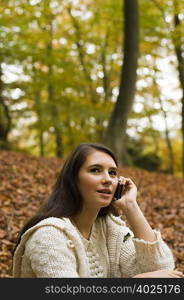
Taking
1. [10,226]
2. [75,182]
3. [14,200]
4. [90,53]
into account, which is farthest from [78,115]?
[75,182]

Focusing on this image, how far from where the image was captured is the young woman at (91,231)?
2.45m

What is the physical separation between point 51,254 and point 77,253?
189mm

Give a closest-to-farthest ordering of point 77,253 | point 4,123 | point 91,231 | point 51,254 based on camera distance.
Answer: point 51,254 < point 77,253 < point 91,231 < point 4,123

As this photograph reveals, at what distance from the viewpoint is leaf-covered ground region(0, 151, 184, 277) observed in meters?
5.04

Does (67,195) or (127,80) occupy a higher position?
(127,80)

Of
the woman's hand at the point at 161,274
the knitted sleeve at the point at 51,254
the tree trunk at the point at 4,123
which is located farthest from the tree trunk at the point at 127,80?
the knitted sleeve at the point at 51,254

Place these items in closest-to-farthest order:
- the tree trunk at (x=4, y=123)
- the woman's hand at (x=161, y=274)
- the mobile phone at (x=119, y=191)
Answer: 1. the woman's hand at (x=161, y=274)
2. the mobile phone at (x=119, y=191)
3. the tree trunk at (x=4, y=123)

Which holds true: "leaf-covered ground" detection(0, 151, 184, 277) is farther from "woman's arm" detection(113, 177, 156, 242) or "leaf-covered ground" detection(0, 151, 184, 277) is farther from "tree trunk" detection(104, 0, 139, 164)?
"woman's arm" detection(113, 177, 156, 242)

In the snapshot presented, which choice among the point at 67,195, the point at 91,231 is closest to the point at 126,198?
the point at 91,231

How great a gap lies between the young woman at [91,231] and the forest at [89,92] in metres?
1.51

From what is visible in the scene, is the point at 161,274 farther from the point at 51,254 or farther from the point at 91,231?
the point at 51,254

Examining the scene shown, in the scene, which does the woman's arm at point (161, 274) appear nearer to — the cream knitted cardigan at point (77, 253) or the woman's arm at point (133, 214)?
the cream knitted cardigan at point (77, 253)

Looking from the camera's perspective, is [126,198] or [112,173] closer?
[112,173]

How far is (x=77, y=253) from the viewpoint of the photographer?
246cm
